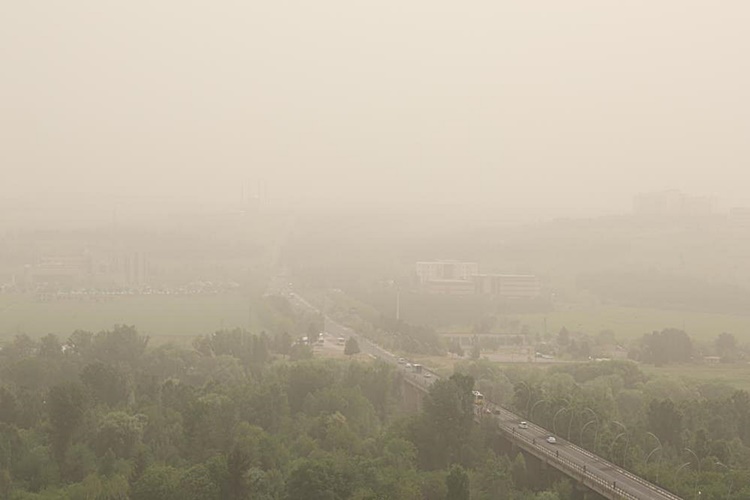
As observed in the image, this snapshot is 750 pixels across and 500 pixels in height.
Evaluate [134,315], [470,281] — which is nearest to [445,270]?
[470,281]

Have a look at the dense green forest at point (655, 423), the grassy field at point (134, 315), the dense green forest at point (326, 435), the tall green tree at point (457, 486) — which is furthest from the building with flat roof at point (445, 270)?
the tall green tree at point (457, 486)

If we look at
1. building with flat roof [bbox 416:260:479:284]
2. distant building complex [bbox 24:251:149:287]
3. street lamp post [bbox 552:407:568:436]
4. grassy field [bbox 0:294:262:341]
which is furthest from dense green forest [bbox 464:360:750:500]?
distant building complex [bbox 24:251:149:287]

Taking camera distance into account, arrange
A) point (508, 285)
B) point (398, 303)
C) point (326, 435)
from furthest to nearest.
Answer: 1. point (508, 285)
2. point (398, 303)
3. point (326, 435)

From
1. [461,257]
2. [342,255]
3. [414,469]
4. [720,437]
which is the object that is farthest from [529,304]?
[414,469]

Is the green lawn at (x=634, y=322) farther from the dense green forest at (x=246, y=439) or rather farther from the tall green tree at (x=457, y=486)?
the tall green tree at (x=457, y=486)

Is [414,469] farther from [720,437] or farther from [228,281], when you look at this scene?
[228,281]

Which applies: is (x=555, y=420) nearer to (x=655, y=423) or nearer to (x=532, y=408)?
(x=532, y=408)

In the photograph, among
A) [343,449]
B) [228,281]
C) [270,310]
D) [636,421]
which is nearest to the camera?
[343,449]
